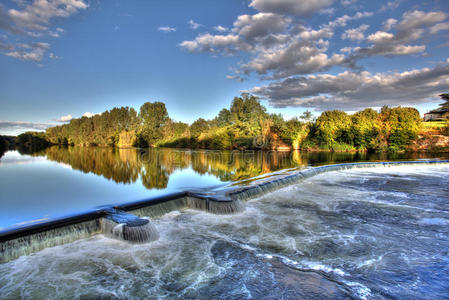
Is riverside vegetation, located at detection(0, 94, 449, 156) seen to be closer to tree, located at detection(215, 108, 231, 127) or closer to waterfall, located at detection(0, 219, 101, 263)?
tree, located at detection(215, 108, 231, 127)

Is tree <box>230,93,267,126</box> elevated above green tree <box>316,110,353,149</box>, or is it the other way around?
tree <box>230,93,267,126</box>

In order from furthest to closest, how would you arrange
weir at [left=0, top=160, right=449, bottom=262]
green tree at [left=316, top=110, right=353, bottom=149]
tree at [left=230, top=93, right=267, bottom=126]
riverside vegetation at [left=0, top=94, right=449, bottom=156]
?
tree at [left=230, top=93, right=267, bottom=126] → green tree at [left=316, top=110, right=353, bottom=149] → riverside vegetation at [left=0, top=94, right=449, bottom=156] → weir at [left=0, top=160, right=449, bottom=262]

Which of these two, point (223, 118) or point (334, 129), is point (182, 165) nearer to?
point (334, 129)

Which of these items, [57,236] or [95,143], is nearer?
[57,236]

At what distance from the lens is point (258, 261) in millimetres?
3766

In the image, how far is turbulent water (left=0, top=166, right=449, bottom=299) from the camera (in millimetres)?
3072

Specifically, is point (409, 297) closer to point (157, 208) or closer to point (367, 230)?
point (367, 230)

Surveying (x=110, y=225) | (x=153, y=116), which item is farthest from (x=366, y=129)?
(x=153, y=116)

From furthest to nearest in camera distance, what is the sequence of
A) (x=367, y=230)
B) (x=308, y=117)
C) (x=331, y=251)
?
(x=308, y=117)
(x=367, y=230)
(x=331, y=251)

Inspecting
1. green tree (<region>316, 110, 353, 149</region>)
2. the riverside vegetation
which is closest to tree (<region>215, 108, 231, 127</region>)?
the riverside vegetation

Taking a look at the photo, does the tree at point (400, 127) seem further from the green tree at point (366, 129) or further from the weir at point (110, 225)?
the weir at point (110, 225)

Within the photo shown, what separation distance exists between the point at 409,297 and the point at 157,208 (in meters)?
4.90

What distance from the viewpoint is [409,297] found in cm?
293

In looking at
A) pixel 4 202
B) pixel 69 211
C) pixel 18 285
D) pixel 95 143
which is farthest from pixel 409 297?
pixel 95 143
